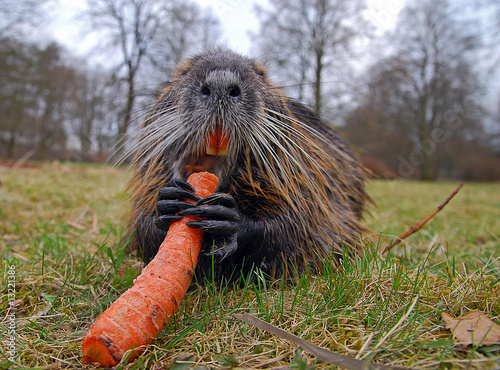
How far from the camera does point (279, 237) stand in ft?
4.65

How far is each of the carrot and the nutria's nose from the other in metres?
A: 0.52

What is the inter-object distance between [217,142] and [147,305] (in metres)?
0.74

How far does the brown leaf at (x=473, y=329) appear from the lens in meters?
0.84

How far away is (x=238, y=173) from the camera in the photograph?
147 cm

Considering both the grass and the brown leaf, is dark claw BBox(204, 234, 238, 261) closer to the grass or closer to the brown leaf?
the grass

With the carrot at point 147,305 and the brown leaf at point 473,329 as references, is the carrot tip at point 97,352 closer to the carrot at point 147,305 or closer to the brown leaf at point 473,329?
the carrot at point 147,305

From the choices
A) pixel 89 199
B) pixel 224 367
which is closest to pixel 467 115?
pixel 89 199

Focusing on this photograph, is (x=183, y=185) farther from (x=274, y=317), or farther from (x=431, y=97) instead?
(x=431, y=97)

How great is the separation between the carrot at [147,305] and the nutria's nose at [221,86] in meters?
0.52

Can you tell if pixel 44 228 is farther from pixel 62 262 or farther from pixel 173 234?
pixel 173 234


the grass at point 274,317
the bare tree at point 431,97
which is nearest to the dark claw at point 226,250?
the grass at point 274,317

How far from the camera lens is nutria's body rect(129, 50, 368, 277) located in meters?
1.32
